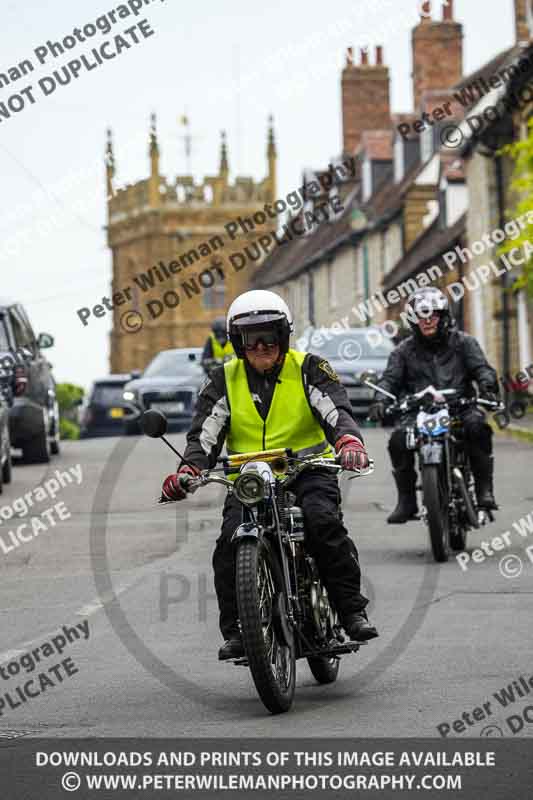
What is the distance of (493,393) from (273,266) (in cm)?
7667

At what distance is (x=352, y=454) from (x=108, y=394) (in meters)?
33.6

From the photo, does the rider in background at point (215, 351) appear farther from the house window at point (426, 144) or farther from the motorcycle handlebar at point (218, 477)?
the house window at point (426, 144)

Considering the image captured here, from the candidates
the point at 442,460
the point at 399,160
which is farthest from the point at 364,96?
the point at 442,460

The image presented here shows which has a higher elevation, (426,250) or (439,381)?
(426,250)

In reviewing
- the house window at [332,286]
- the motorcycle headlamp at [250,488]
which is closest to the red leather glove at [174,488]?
the motorcycle headlamp at [250,488]

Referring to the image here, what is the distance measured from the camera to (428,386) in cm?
1269

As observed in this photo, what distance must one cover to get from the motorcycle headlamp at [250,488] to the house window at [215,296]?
102 meters

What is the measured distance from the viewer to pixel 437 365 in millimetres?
12750

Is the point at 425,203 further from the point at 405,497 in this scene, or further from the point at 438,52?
the point at 405,497

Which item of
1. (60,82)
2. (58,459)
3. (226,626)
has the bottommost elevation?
(58,459)

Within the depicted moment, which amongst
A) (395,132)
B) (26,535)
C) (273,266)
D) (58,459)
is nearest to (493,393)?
(26,535)
